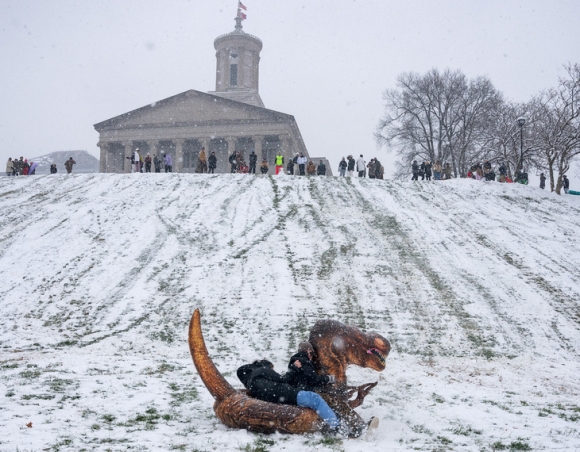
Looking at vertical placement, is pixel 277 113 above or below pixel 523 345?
above

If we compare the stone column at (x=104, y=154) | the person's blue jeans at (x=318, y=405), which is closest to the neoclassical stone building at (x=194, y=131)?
the stone column at (x=104, y=154)

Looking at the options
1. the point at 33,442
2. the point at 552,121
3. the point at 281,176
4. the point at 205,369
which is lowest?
the point at 33,442

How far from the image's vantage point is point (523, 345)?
27.5 ft

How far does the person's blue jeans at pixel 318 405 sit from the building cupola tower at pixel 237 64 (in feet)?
169

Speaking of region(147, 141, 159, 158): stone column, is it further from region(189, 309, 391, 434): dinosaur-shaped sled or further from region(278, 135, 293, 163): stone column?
region(189, 309, 391, 434): dinosaur-shaped sled

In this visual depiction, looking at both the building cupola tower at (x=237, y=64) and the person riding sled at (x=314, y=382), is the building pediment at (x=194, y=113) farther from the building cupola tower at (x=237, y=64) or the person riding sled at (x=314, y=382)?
the person riding sled at (x=314, y=382)

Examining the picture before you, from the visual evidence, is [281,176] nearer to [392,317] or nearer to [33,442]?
[392,317]

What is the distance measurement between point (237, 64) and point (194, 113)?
11.1 meters

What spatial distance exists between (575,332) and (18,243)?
12963 mm

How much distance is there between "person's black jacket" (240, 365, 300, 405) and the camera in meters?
4.20

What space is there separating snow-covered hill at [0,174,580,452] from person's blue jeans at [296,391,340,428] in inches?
6.8

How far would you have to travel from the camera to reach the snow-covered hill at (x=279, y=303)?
4602 mm

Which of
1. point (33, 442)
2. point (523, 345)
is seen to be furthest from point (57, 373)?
point (523, 345)

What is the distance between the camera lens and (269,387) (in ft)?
14.0
